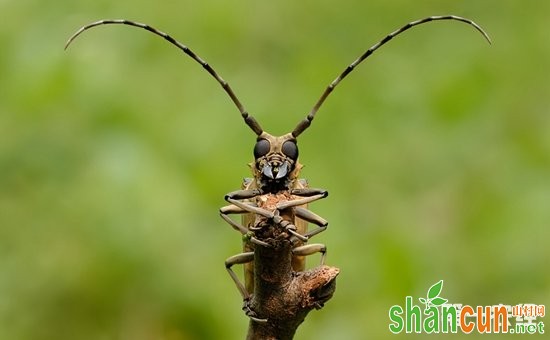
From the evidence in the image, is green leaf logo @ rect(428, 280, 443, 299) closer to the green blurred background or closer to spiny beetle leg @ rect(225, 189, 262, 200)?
the green blurred background

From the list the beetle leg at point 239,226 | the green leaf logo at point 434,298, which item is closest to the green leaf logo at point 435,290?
the green leaf logo at point 434,298

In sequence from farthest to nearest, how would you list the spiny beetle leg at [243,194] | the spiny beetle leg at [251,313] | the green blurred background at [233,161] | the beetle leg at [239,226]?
1. the green blurred background at [233,161]
2. the spiny beetle leg at [243,194]
3. the spiny beetle leg at [251,313]
4. the beetle leg at [239,226]

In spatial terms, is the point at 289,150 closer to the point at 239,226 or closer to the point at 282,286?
the point at 239,226

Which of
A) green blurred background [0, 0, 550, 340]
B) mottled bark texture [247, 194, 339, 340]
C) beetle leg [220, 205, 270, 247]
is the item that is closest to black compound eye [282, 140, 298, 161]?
beetle leg [220, 205, 270, 247]

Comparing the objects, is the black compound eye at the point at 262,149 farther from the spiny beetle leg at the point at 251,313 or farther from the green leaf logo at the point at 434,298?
the green leaf logo at the point at 434,298

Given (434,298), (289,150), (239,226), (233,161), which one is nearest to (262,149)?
(289,150)

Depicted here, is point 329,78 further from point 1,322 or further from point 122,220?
point 1,322
